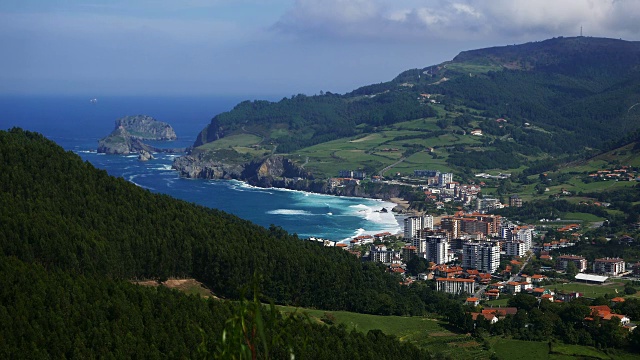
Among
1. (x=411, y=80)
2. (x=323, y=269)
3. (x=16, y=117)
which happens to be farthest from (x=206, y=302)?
(x=16, y=117)

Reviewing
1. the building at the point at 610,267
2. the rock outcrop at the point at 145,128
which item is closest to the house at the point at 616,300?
the building at the point at 610,267

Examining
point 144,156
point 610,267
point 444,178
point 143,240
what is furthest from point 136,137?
point 143,240

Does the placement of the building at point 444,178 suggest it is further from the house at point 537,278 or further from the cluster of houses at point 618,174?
the house at point 537,278

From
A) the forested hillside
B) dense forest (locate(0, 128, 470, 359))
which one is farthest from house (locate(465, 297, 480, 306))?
the forested hillside

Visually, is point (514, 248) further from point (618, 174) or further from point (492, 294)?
point (618, 174)

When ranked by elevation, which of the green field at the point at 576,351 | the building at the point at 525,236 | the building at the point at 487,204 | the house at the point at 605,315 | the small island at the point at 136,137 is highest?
the small island at the point at 136,137

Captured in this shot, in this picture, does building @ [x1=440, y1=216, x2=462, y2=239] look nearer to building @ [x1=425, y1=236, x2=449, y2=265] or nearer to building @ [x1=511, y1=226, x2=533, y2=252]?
building @ [x1=511, y1=226, x2=533, y2=252]

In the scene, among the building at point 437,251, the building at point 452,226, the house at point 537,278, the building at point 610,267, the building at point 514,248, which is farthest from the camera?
the building at point 452,226
